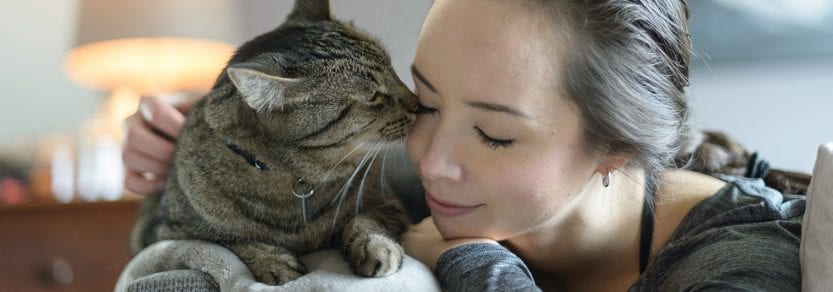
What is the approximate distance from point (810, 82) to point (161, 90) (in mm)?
1889

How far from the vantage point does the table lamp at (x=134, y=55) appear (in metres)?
2.10

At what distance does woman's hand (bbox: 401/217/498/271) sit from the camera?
1048 mm

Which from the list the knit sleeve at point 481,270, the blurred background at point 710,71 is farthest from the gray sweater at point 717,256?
the blurred background at point 710,71

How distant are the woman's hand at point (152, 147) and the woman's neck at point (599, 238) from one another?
24.3 inches

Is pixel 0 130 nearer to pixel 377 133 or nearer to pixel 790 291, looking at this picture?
pixel 377 133

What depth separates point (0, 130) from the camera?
260 centimetres

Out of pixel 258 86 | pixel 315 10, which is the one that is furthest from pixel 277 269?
pixel 315 10

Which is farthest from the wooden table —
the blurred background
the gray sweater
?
the gray sweater

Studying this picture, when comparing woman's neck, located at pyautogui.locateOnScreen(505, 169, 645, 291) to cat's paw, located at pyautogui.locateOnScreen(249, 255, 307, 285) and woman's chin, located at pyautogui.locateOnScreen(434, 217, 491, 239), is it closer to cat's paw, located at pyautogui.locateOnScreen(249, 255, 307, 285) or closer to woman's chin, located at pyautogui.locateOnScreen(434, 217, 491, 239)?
woman's chin, located at pyautogui.locateOnScreen(434, 217, 491, 239)

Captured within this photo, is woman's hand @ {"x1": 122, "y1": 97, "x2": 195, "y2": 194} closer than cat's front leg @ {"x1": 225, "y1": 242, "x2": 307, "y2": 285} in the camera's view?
No

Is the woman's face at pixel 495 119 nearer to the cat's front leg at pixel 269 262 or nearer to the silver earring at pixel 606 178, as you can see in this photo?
the silver earring at pixel 606 178

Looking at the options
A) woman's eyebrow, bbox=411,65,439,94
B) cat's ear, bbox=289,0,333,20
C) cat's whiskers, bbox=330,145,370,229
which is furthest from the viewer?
cat's ear, bbox=289,0,333,20

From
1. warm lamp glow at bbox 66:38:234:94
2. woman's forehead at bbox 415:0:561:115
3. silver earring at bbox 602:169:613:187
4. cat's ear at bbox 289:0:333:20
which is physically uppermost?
woman's forehead at bbox 415:0:561:115

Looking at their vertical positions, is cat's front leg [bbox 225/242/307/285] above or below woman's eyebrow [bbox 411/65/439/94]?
below
